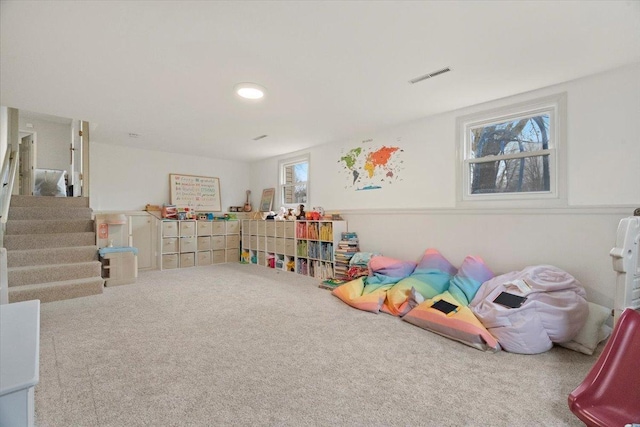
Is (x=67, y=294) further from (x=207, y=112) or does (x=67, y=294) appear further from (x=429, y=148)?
(x=429, y=148)

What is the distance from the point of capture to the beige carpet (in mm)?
1488

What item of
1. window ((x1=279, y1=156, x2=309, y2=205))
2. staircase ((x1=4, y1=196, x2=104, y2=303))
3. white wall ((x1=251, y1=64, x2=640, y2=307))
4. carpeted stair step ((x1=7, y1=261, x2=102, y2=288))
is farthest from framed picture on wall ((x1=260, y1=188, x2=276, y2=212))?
carpeted stair step ((x1=7, y1=261, x2=102, y2=288))

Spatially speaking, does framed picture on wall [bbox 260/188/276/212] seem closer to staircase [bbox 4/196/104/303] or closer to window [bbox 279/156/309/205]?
window [bbox 279/156/309/205]

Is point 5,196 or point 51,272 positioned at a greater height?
point 5,196

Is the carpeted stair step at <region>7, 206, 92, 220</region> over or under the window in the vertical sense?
under

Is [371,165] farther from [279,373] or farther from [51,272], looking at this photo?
[51,272]

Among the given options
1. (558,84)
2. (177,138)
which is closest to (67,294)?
(177,138)

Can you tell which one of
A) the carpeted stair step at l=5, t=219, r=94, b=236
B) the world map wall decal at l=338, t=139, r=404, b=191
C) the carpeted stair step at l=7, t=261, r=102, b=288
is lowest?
the carpeted stair step at l=7, t=261, r=102, b=288

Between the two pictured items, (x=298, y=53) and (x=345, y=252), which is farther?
(x=345, y=252)

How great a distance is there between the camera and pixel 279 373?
1.87 meters

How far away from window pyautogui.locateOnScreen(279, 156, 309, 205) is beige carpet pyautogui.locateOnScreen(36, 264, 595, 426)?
300 centimetres

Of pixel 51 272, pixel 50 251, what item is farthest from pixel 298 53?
pixel 50 251

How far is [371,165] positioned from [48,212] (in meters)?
5.03

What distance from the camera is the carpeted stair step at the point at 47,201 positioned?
172 inches
